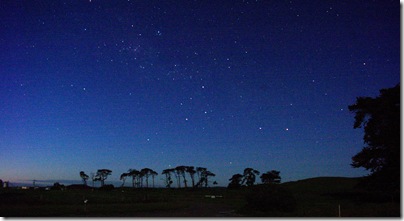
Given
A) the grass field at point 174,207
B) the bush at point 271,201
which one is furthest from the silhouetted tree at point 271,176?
the bush at point 271,201

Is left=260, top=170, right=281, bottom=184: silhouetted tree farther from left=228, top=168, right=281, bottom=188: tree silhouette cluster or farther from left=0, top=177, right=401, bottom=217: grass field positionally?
left=0, top=177, right=401, bottom=217: grass field

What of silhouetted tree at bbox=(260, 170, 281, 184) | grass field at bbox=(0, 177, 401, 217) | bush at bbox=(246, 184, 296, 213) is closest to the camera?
grass field at bbox=(0, 177, 401, 217)

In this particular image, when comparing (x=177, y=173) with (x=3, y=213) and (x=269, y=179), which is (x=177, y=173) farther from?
(x=3, y=213)

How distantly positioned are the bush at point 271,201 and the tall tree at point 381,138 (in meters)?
11.0

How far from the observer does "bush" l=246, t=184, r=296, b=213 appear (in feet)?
111

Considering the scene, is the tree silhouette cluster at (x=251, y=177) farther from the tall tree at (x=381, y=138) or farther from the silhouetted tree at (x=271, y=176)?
the tall tree at (x=381, y=138)

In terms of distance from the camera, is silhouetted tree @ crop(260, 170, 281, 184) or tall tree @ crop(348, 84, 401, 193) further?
silhouetted tree @ crop(260, 170, 281, 184)

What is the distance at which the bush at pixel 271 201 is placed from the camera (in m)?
33.8

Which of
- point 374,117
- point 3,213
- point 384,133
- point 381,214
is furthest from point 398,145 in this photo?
point 3,213

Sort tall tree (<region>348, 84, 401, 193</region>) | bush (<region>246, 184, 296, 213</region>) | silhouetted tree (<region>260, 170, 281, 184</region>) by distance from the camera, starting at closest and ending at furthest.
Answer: bush (<region>246, 184, 296, 213</region>), tall tree (<region>348, 84, 401, 193</region>), silhouetted tree (<region>260, 170, 281, 184</region>)

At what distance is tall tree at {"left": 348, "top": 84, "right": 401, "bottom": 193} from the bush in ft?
36.2

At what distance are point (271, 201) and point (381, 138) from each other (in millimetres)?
13283

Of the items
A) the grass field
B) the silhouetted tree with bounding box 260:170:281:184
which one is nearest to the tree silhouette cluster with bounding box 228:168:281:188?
the silhouetted tree with bounding box 260:170:281:184

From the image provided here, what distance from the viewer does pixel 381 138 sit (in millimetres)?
40188
